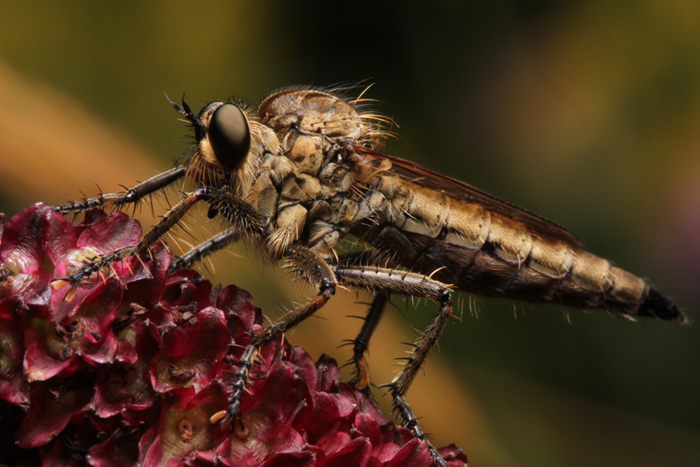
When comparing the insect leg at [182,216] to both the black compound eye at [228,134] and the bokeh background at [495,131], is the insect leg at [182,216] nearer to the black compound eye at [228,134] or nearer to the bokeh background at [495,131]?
the black compound eye at [228,134]

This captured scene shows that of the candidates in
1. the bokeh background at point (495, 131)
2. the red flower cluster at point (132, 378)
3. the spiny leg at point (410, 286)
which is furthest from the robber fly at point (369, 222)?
the red flower cluster at point (132, 378)

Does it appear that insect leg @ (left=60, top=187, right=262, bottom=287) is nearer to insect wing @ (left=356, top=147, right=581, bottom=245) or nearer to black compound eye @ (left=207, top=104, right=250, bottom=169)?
black compound eye @ (left=207, top=104, right=250, bottom=169)

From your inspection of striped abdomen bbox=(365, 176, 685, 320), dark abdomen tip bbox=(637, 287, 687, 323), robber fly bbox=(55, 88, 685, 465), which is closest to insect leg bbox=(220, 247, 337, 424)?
robber fly bbox=(55, 88, 685, 465)

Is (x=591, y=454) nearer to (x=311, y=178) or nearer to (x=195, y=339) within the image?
(x=311, y=178)

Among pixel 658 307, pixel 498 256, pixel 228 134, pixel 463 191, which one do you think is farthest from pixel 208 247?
pixel 658 307

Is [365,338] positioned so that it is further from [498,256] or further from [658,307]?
[658,307]

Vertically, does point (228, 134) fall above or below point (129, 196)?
above

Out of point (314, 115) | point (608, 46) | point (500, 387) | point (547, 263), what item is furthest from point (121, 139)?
point (608, 46)
